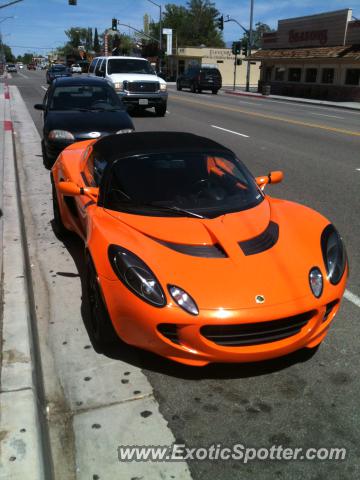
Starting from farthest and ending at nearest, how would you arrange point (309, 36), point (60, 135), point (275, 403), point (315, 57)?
point (309, 36), point (315, 57), point (60, 135), point (275, 403)

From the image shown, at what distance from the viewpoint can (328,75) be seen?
37.2 m

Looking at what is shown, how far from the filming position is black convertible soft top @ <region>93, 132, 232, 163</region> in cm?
403

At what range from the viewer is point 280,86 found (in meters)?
43.5

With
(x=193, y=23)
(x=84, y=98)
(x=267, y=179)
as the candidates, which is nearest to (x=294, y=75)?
(x=84, y=98)

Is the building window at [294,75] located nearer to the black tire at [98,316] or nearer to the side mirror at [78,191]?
the side mirror at [78,191]

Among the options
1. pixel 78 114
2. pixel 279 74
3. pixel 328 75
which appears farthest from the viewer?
pixel 279 74

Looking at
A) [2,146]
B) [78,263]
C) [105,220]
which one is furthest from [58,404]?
[2,146]

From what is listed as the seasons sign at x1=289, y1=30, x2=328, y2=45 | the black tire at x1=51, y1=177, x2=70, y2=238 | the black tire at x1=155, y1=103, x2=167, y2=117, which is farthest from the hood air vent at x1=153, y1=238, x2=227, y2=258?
the seasons sign at x1=289, y1=30, x2=328, y2=45

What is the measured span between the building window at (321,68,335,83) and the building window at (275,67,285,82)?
6259mm

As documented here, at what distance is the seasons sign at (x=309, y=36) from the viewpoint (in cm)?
3857

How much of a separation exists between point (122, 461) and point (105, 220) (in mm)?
1669

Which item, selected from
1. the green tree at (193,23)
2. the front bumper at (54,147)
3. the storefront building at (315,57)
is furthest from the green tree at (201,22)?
the front bumper at (54,147)

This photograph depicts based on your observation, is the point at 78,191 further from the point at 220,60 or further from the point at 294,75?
the point at 220,60

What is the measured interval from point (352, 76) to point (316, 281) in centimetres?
3577
